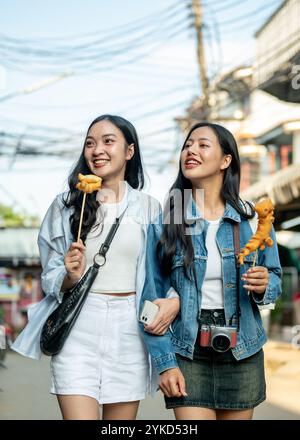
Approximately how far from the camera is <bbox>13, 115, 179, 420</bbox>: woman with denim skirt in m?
3.15

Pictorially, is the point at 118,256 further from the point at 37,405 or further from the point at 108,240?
the point at 37,405

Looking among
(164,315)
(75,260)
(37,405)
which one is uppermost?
(75,260)

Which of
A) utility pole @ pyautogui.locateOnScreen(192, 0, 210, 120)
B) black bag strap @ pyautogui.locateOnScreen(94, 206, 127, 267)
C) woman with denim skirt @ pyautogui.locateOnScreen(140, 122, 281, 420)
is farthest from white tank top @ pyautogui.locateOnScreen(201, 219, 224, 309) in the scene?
utility pole @ pyautogui.locateOnScreen(192, 0, 210, 120)

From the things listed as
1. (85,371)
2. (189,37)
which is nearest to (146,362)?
(85,371)

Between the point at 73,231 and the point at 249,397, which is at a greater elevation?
the point at 73,231

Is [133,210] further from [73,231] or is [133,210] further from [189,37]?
[189,37]

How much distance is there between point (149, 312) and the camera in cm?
311

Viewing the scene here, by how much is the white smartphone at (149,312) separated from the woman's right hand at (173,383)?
8.8 inches

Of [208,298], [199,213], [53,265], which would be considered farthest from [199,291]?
[53,265]

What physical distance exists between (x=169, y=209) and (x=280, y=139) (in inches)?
855

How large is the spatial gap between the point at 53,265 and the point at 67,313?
A: 0.74 feet

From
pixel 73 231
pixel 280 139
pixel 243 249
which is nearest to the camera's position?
pixel 243 249
